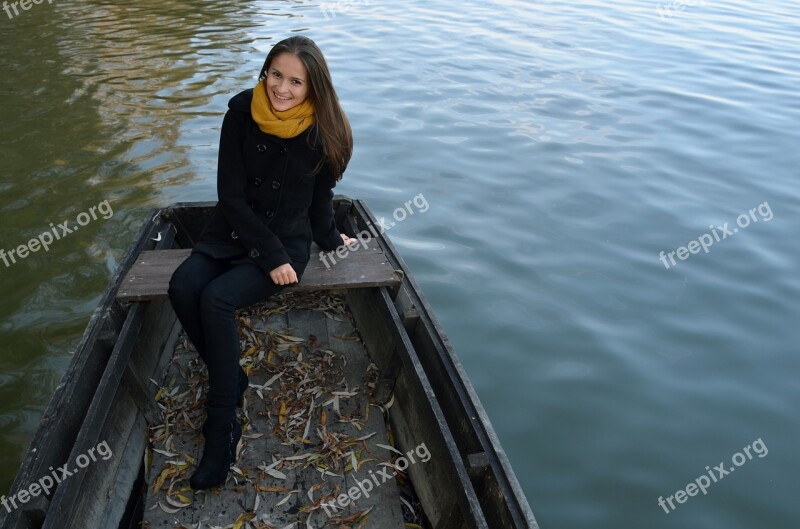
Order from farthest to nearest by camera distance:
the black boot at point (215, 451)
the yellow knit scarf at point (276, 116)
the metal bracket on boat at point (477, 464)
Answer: the yellow knit scarf at point (276, 116) → the black boot at point (215, 451) → the metal bracket on boat at point (477, 464)

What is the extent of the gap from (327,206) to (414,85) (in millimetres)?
8074

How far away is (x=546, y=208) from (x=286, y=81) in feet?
15.6

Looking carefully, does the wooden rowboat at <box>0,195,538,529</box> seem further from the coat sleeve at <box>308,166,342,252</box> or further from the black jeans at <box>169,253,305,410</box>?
the black jeans at <box>169,253,305,410</box>

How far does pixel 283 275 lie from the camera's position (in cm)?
336

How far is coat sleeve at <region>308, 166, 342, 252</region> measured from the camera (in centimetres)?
370

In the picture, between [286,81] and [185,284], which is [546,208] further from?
[185,284]

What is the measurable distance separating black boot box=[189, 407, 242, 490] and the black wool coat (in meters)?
0.81

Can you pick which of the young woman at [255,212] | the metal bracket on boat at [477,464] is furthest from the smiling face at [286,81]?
the metal bracket on boat at [477,464]

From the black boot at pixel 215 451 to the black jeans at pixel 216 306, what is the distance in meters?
0.05

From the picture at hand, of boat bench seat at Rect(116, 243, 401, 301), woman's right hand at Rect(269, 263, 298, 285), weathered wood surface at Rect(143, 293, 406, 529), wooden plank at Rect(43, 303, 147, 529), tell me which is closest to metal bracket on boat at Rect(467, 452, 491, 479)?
weathered wood surface at Rect(143, 293, 406, 529)

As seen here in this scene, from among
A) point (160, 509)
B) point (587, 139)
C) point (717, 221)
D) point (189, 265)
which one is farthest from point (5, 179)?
point (717, 221)

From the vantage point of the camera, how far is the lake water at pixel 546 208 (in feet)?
14.7

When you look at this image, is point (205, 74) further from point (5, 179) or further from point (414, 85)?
point (5, 179)

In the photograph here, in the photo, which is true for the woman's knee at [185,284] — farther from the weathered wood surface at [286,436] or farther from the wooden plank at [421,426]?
the wooden plank at [421,426]
